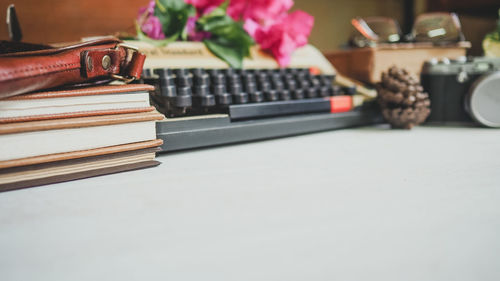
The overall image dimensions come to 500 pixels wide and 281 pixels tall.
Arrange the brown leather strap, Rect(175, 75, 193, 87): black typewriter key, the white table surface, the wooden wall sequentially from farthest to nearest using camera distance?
the wooden wall, Rect(175, 75, 193, 87): black typewriter key, the brown leather strap, the white table surface

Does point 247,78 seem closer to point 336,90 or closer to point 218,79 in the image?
point 218,79

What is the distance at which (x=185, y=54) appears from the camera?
2.45ft

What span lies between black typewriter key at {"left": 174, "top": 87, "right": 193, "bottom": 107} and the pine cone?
1.37ft

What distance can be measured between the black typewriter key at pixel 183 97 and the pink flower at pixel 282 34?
32 centimetres

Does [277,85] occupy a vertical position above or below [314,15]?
below

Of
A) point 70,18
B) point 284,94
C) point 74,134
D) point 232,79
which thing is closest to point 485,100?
point 284,94

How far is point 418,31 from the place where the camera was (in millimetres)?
888

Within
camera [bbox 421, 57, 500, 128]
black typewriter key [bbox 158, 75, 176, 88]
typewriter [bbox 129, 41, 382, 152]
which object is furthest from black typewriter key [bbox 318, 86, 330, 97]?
black typewriter key [bbox 158, 75, 176, 88]

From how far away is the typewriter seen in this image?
0.59 meters

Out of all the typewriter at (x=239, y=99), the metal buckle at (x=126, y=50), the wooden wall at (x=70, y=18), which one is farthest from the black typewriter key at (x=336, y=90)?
the wooden wall at (x=70, y=18)

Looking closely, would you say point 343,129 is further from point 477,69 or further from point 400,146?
point 477,69

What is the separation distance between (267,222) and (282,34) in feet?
1.93

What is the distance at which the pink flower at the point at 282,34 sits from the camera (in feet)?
2.70

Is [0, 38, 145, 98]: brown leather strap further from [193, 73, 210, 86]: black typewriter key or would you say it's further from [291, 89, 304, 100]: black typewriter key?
[291, 89, 304, 100]: black typewriter key
